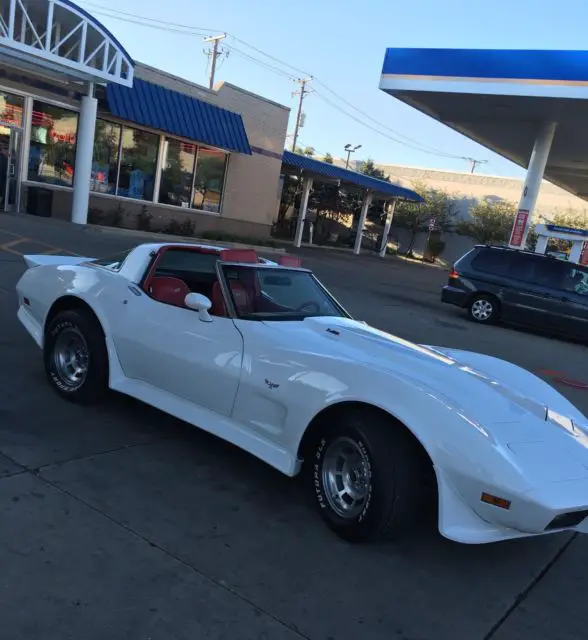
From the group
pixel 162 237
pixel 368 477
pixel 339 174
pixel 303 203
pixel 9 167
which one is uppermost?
pixel 339 174

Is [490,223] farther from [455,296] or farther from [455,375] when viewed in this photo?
[455,375]

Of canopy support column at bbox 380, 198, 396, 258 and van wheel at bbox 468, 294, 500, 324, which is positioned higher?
canopy support column at bbox 380, 198, 396, 258

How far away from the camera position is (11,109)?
1619cm

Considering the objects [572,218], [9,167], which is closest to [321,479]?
[9,167]

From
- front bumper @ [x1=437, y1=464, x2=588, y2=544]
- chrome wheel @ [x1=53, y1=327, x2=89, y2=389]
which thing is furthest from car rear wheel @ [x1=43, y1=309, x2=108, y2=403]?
front bumper @ [x1=437, y1=464, x2=588, y2=544]

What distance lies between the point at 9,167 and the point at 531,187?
15.5 metres

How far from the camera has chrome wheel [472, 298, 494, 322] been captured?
13.5 metres

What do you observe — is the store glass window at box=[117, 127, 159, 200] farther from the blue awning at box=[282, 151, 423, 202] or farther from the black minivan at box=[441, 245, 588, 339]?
the black minivan at box=[441, 245, 588, 339]

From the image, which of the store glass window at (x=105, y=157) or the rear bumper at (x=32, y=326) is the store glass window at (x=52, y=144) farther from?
the rear bumper at (x=32, y=326)

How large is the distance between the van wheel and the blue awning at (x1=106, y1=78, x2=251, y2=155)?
36.7 feet

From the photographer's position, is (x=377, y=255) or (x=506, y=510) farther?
(x=377, y=255)

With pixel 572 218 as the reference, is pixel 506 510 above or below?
below

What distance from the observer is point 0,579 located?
2.51m

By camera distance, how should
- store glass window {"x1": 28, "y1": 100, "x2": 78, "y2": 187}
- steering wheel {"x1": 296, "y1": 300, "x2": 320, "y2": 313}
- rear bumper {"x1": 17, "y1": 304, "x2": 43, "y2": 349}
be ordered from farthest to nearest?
1. store glass window {"x1": 28, "y1": 100, "x2": 78, "y2": 187}
2. rear bumper {"x1": 17, "y1": 304, "x2": 43, "y2": 349}
3. steering wheel {"x1": 296, "y1": 300, "x2": 320, "y2": 313}
